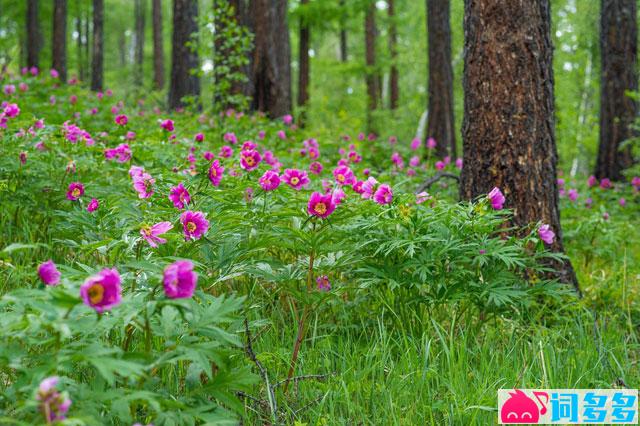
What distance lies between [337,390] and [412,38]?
25.3 metres

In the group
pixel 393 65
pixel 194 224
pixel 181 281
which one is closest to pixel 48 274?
pixel 181 281

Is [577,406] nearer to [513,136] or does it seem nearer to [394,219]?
[394,219]

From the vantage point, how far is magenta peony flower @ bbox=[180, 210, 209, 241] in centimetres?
222

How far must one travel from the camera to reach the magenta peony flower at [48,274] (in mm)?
1576

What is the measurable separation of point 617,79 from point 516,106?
696 cm

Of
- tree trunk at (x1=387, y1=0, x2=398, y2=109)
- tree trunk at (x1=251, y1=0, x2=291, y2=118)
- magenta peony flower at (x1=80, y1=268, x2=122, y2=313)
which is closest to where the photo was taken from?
magenta peony flower at (x1=80, y1=268, x2=122, y2=313)

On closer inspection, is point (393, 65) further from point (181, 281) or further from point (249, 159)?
point (181, 281)

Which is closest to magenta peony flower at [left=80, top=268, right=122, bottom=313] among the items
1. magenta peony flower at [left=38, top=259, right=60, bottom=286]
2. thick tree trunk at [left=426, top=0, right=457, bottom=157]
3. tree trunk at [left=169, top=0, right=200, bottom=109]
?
magenta peony flower at [left=38, top=259, right=60, bottom=286]

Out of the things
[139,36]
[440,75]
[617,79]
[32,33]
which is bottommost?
[617,79]

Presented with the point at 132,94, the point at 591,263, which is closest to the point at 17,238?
the point at 591,263

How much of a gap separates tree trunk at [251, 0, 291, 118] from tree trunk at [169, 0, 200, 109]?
1.32 m

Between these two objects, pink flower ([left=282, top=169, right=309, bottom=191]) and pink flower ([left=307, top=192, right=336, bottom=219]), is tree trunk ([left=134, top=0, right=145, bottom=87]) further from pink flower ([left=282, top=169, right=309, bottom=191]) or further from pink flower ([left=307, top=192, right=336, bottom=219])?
pink flower ([left=307, top=192, right=336, bottom=219])

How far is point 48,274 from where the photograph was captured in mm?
1589

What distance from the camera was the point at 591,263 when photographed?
15.5 ft
